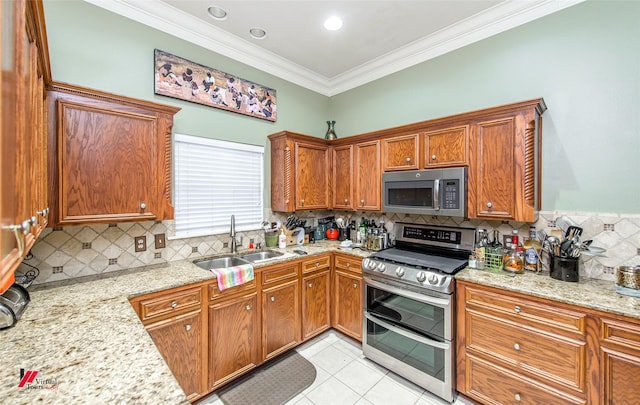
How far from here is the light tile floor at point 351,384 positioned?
2.07m

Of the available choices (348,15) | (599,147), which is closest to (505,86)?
(599,147)

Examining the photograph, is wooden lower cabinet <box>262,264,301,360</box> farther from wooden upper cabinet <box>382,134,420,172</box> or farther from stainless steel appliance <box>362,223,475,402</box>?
wooden upper cabinet <box>382,134,420,172</box>

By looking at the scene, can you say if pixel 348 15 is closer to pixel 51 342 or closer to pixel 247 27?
pixel 247 27

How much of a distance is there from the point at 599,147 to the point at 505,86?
2.92ft

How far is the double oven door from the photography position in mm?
2045

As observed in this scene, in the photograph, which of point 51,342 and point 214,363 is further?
point 214,363

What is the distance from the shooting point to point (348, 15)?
2451 millimetres

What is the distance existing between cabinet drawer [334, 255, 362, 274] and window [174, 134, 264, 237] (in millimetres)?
1026

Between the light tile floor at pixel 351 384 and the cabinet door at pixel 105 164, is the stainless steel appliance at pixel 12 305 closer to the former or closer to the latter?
the cabinet door at pixel 105 164

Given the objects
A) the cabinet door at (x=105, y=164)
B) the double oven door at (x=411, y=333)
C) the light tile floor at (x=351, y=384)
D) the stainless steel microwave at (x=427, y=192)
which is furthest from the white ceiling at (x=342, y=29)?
the light tile floor at (x=351, y=384)

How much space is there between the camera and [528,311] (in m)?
1.76

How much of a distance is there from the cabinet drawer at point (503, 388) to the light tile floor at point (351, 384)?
200 mm

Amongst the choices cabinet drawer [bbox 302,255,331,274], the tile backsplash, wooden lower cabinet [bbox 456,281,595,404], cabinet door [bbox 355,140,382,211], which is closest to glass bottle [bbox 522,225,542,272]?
the tile backsplash

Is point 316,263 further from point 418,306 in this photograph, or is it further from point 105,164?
point 105,164
